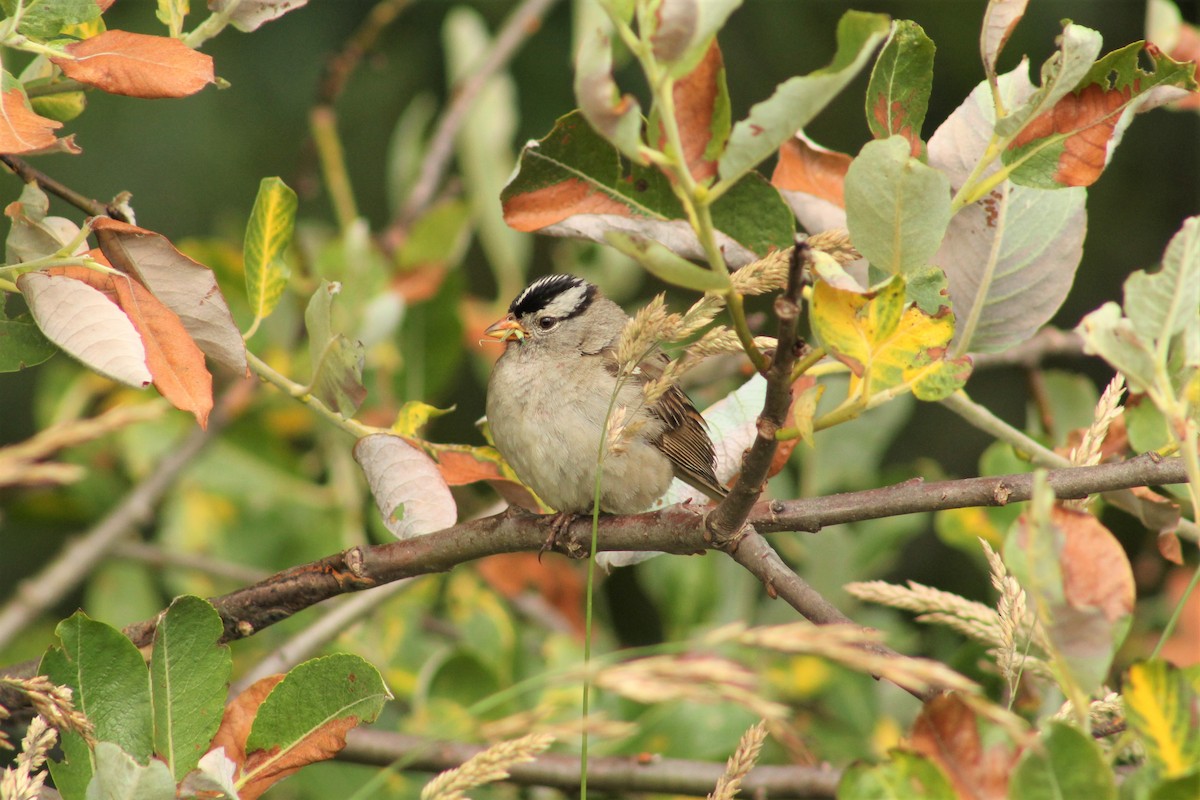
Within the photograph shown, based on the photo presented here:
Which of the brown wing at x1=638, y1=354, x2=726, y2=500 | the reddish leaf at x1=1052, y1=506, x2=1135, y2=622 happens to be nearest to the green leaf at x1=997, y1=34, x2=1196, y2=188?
the reddish leaf at x1=1052, y1=506, x2=1135, y2=622

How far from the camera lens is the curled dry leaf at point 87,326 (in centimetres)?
130

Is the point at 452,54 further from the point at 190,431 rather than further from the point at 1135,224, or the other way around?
the point at 1135,224

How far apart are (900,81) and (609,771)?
4.26 feet

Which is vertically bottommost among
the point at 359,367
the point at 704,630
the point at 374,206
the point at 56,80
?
the point at 374,206

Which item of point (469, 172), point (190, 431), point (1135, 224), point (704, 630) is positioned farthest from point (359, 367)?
point (1135, 224)

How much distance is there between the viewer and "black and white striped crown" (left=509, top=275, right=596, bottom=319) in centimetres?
295

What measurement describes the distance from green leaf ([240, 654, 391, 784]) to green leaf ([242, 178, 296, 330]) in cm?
53

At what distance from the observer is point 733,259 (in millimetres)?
1612

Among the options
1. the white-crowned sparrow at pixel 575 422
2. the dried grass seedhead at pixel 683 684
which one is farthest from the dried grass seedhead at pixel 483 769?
the white-crowned sparrow at pixel 575 422

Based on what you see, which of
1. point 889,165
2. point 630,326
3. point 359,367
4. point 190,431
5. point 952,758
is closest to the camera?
point 952,758

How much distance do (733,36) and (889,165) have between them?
4.83 metres

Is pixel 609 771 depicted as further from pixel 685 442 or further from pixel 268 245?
pixel 268 245

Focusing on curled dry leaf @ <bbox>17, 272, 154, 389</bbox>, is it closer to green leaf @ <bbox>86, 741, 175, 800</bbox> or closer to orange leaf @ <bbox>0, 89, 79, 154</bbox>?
orange leaf @ <bbox>0, 89, 79, 154</bbox>

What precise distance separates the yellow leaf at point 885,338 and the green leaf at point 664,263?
0.49 ft
